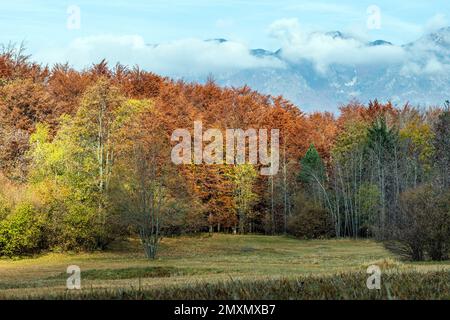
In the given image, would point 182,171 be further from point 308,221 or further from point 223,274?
point 223,274

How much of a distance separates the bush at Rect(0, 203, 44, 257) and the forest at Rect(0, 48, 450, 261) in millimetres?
104

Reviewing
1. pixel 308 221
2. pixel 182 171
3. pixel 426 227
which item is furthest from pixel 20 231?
pixel 308 221

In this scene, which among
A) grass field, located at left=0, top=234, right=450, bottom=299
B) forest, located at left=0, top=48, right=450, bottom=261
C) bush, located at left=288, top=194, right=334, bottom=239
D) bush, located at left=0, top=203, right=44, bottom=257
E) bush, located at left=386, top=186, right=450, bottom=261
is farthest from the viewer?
bush, located at left=288, top=194, right=334, bottom=239

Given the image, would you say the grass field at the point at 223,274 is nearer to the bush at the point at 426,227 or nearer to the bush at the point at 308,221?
the bush at the point at 308,221

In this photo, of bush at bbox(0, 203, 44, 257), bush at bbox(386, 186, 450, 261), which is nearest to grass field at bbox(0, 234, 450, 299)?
bush at bbox(0, 203, 44, 257)

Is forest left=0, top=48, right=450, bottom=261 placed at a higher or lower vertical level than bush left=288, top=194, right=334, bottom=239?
higher

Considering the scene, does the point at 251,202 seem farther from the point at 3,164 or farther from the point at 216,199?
the point at 3,164

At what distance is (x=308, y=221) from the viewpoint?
2936 inches

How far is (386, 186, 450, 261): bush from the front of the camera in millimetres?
33750

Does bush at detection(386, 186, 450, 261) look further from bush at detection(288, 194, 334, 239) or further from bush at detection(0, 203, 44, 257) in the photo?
bush at detection(288, 194, 334, 239)

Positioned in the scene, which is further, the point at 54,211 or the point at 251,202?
the point at 251,202
